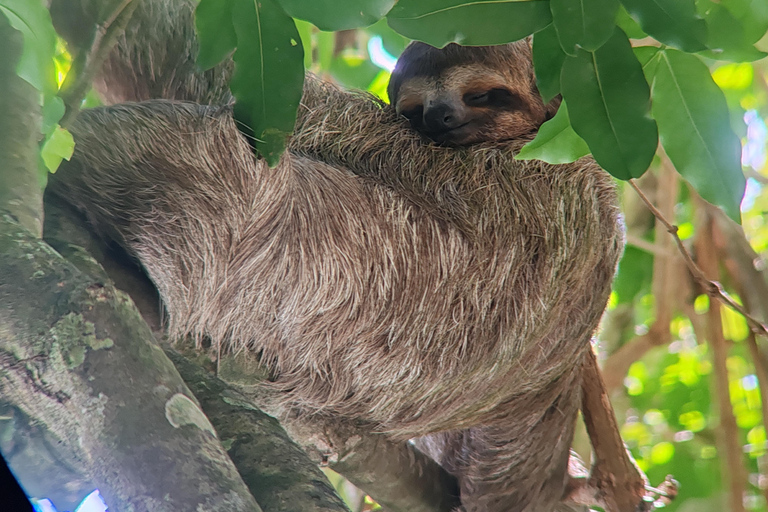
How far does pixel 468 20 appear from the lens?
87.7 inches

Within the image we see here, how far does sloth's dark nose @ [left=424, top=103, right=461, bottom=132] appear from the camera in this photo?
13.0 feet

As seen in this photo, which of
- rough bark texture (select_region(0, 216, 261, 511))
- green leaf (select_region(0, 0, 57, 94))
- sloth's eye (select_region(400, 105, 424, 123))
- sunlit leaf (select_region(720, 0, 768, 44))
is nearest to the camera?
rough bark texture (select_region(0, 216, 261, 511))

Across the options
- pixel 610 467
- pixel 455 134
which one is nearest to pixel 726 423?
pixel 610 467

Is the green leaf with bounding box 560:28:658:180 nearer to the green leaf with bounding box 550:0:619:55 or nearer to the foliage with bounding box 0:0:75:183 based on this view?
the green leaf with bounding box 550:0:619:55

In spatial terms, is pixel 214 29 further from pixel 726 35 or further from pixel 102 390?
Result: pixel 726 35

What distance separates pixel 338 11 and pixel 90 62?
965 millimetres

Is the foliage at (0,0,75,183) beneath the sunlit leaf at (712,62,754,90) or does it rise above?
beneath

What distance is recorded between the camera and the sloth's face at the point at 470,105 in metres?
3.97

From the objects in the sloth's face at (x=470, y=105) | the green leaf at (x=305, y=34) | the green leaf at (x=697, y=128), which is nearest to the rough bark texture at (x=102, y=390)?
the green leaf at (x=697, y=128)

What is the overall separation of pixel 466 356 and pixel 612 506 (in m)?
1.82

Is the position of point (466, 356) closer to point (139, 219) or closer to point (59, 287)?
point (139, 219)

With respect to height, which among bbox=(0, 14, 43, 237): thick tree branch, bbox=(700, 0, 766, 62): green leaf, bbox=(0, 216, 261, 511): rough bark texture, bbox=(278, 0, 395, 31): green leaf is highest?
bbox=(700, 0, 766, 62): green leaf

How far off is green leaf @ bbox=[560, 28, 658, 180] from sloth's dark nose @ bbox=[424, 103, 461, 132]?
5.74 ft

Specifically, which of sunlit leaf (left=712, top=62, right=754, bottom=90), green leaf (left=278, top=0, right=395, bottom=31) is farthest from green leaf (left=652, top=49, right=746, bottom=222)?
sunlit leaf (left=712, top=62, right=754, bottom=90)
